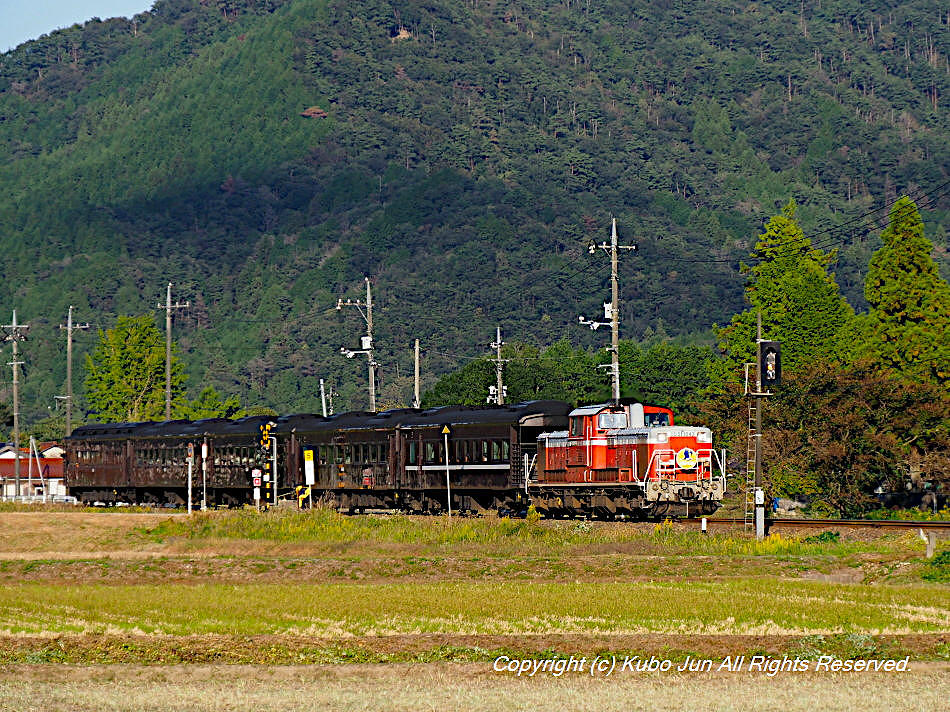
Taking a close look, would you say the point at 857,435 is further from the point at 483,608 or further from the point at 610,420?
the point at 483,608

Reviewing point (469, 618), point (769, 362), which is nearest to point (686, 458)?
point (769, 362)

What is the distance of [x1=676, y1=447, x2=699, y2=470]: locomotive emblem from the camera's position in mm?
53306

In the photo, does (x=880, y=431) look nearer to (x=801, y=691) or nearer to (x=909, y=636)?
(x=909, y=636)

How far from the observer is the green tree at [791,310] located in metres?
95.2

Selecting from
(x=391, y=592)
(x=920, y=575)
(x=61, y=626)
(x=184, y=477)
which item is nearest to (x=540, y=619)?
(x=391, y=592)

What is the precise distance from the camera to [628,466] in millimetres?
54094

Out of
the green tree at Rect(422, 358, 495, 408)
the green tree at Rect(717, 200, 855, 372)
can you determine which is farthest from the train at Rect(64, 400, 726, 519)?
the green tree at Rect(422, 358, 495, 408)

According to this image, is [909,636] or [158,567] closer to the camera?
[909,636]

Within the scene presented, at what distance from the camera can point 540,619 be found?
29.8 meters

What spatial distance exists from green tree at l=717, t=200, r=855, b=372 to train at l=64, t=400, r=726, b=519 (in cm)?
3414

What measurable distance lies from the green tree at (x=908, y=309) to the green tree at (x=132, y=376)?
8492 centimetres

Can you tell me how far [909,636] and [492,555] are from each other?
20.6 meters

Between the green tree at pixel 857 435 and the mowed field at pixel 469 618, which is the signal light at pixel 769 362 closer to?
the mowed field at pixel 469 618

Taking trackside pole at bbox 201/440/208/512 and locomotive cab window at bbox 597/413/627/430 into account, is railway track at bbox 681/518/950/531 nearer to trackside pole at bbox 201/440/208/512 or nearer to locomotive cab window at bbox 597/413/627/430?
locomotive cab window at bbox 597/413/627/430
